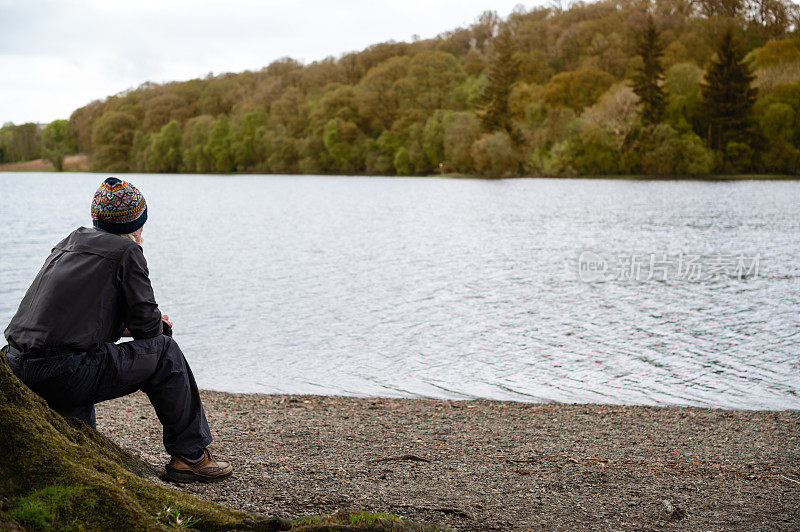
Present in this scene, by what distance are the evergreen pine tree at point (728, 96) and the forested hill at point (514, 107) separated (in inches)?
7.8

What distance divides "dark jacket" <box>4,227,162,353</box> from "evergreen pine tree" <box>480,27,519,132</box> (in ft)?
380

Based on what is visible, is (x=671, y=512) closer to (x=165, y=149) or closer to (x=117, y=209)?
(x=117, y=209)

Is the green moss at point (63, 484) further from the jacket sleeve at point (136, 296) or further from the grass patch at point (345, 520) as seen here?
the jacket sleeve at point (136, 296)

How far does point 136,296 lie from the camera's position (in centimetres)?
446

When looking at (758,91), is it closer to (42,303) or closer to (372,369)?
(372,369)

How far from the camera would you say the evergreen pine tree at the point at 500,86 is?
118 m

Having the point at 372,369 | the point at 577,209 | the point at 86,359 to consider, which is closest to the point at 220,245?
the point at 372,369

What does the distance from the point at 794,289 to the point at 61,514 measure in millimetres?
23359

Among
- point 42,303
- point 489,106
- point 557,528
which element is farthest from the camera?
point 489,106

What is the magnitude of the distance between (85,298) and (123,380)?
1.87 ft

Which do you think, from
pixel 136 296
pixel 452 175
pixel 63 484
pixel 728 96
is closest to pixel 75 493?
pixel 63 484

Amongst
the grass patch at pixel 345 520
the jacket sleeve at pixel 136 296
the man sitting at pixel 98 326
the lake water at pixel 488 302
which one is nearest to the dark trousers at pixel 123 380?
the man sitting at pixel 98 326

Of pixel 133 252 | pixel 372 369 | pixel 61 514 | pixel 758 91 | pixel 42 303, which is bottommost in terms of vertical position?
pixel 372 369

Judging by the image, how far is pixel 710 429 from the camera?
8609 millimetres
